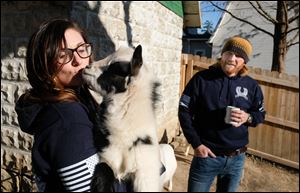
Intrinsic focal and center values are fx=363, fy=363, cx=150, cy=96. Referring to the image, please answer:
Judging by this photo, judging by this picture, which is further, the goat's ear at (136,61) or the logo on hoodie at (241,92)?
the logo on hoodie at (241,92)

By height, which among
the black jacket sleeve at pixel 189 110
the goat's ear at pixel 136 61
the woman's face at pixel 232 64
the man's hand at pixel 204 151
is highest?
the goat's ear at pixel 136 61

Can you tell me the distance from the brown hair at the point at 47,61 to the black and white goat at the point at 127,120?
0.43 ft

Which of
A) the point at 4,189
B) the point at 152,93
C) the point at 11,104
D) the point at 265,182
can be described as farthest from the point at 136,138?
the point at 4,189

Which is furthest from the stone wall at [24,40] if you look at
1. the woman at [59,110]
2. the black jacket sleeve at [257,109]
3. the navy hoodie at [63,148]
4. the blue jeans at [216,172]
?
the navy hoodie at [63,148]

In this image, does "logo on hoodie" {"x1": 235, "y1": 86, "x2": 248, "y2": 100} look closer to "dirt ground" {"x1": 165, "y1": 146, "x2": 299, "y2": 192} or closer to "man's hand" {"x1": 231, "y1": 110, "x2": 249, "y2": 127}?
"man's hand" {"x1": 231, "y1": 110, "x2": 249, "y2": 127}

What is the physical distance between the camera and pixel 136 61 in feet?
4.45

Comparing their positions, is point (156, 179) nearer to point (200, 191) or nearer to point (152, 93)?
point (152, 93)

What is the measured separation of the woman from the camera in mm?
1149

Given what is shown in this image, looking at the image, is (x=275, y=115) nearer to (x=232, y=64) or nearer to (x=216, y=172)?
(x=216, y=172)

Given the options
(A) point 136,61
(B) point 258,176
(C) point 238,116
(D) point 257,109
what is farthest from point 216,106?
(A) point 136,61

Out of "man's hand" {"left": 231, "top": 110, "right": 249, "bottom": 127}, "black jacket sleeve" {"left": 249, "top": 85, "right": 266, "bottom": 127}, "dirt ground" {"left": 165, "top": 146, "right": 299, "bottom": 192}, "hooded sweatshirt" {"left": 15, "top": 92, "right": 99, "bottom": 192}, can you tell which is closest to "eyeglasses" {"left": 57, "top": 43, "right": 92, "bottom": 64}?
"hooded sweatshirt" {"left": 15, "top": 92, "right": 99, "bottom": 192}

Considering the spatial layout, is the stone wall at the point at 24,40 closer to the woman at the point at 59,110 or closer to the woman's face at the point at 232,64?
the woman's face at the point at 232,64

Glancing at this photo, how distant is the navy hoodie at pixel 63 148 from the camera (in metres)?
1.14

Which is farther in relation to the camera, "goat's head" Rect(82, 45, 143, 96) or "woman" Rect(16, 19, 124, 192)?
"goat's head" Rect(82, 45, 143, 96)
